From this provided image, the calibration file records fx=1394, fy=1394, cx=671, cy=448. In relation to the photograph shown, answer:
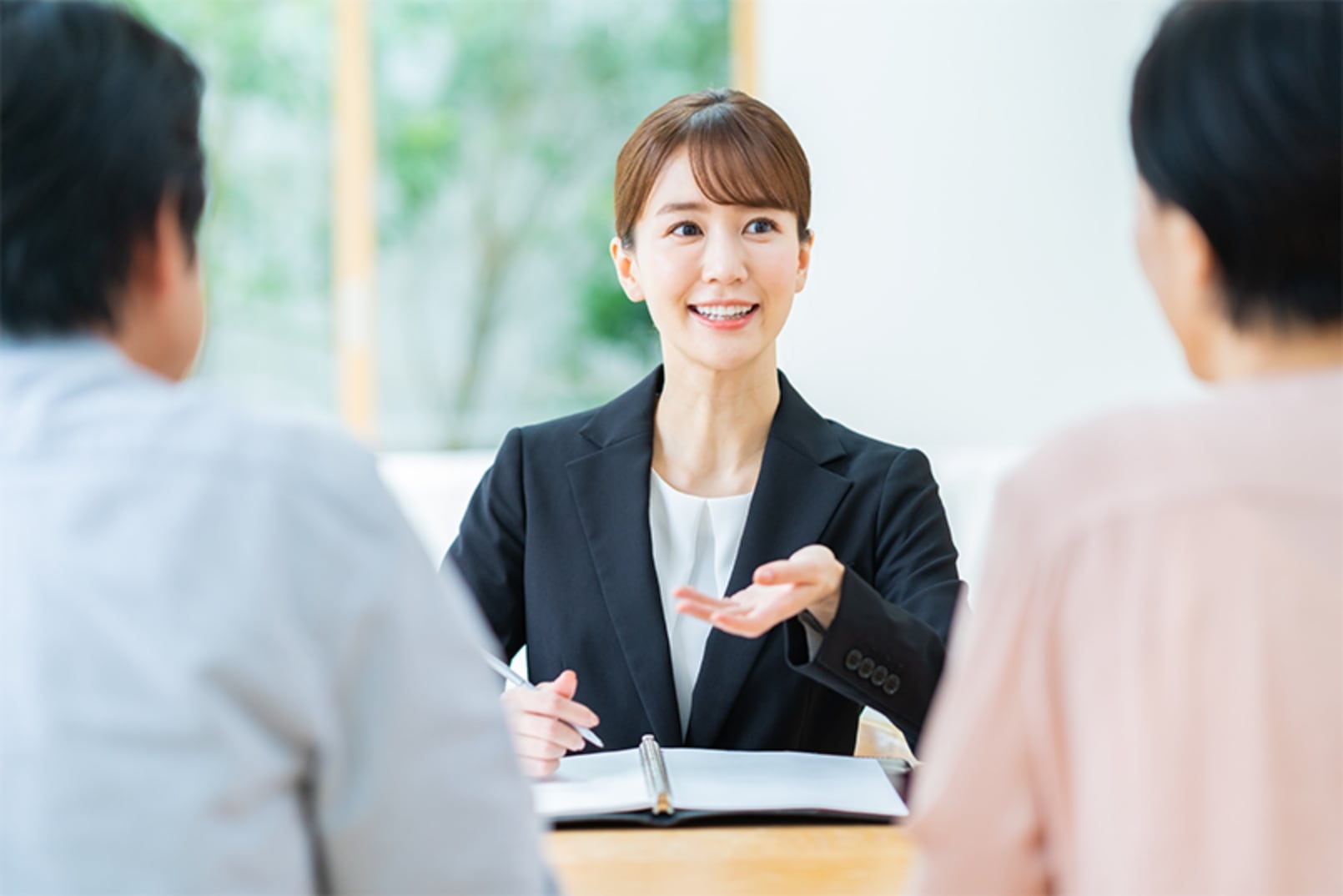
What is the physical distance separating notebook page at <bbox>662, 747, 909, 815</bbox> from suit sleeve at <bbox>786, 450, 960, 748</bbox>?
89 mm

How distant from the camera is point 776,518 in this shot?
2.00 metres

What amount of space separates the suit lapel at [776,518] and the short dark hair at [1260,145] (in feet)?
3.53

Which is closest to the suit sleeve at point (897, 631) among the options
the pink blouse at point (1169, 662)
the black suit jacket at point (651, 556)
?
the black suit jacket at point (651, 556)

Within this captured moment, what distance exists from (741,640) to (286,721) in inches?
44.2

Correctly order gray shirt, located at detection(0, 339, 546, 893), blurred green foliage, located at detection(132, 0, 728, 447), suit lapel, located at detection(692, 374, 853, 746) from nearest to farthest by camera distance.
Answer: gray shirt, located at detection(0, 339, 546, 893)
suit lapel, located at detection(692, 374, 853, 746)
blurred green foliage, located at detection(132, 0, 728, 447)

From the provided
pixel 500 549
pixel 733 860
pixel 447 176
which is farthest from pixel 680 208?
pixel 447 176

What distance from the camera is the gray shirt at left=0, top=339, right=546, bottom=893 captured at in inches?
32.9

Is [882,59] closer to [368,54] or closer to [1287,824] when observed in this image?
[368,54]

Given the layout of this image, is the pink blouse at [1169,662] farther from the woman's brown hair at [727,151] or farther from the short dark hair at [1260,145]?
the woman's brown hair at [727,151]

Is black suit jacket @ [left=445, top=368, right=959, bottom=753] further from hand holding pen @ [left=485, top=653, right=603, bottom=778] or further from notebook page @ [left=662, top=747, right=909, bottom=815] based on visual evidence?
hand holding pen @ [left=485, top=653, right=603, bottom=778]

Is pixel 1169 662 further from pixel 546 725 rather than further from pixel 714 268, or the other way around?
pixel 714 268

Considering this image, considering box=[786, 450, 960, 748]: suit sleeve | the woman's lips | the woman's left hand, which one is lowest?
box=[786, 450, 960, 748]: suit sleeve

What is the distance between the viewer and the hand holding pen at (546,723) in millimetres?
1599

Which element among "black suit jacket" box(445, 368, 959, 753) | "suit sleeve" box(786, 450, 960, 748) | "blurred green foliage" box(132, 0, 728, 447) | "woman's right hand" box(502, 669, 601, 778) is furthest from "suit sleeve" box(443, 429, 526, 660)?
"blurred green foliage" box(132, 0, 728, 447)
